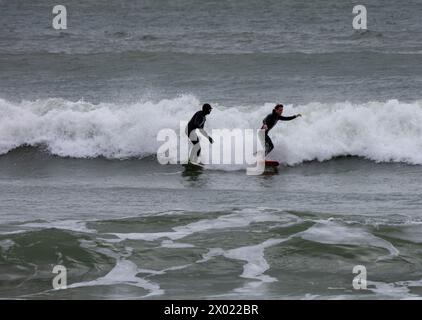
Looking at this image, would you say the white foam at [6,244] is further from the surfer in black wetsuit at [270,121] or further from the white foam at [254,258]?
the surfer in black wetsuit at [270,121]

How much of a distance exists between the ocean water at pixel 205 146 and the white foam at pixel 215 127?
5 cm

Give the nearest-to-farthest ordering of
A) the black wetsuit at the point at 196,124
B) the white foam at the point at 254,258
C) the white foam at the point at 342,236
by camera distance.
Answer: the white foam at the point at 254,258 → the white foam at the point at 342,236 → the black wetsuit at the point at 196,124

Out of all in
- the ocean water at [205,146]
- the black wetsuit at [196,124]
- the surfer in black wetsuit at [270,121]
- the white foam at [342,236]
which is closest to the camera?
the ocean water at [205,146]

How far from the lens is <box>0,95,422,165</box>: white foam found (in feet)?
63.8

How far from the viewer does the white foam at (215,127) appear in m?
19.5

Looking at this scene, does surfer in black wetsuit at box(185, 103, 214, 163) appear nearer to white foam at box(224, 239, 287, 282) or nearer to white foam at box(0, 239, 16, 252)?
white foam at box(224, 239, 287, 282)

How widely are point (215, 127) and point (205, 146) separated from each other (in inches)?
69.1

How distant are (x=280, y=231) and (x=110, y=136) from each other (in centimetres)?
919

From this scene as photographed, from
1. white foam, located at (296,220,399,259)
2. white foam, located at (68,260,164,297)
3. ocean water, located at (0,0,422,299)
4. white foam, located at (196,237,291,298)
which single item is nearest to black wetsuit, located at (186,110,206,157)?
ocean water, located at (0,0,422,299)

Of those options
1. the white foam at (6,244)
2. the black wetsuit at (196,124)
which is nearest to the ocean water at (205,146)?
the white foam at (6,244)

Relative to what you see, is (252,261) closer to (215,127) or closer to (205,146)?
(205,146)

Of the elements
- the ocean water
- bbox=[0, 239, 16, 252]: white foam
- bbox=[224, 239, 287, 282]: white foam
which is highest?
the ocean water

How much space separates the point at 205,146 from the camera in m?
19.8

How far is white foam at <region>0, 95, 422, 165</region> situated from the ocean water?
5 centimetres
